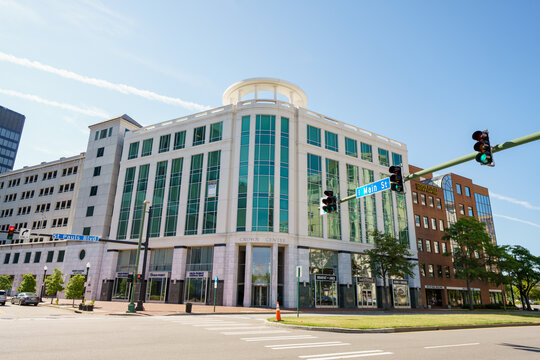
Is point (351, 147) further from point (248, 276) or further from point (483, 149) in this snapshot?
point (483, 149)

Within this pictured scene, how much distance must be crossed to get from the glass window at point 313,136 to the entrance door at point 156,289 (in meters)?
25.6

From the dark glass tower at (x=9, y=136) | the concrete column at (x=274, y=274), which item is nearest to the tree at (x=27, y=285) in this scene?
the concrete column at (x=274, y=274)

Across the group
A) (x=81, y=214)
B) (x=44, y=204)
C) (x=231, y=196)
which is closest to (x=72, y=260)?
(x=81, y=214)

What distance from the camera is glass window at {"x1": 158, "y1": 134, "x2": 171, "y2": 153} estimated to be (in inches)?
1945

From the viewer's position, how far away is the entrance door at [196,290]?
132ft

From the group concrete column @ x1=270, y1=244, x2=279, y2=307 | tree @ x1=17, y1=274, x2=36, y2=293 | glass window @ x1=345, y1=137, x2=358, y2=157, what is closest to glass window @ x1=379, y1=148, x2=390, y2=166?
glass window @ x1=345, y1=137, x2=358, y2=157

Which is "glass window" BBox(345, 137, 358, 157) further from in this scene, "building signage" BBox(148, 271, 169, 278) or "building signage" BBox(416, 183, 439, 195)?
"building signage" BBox(148, 271, 169, 278)

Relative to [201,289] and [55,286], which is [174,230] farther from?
[55,286]

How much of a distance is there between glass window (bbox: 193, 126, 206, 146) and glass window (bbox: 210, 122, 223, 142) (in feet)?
4.58

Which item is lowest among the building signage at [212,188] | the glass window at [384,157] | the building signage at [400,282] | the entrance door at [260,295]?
the entrance door at [260,295]

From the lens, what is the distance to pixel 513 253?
183 ft

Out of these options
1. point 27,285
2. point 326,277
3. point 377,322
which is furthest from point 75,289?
point 377,322

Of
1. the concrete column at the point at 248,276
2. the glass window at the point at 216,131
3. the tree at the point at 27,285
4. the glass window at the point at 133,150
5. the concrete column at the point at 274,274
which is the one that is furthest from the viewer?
the glass window at the point at 133,150

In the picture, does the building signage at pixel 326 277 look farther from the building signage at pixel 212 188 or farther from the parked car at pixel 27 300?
the parked car at pixel 27 300
